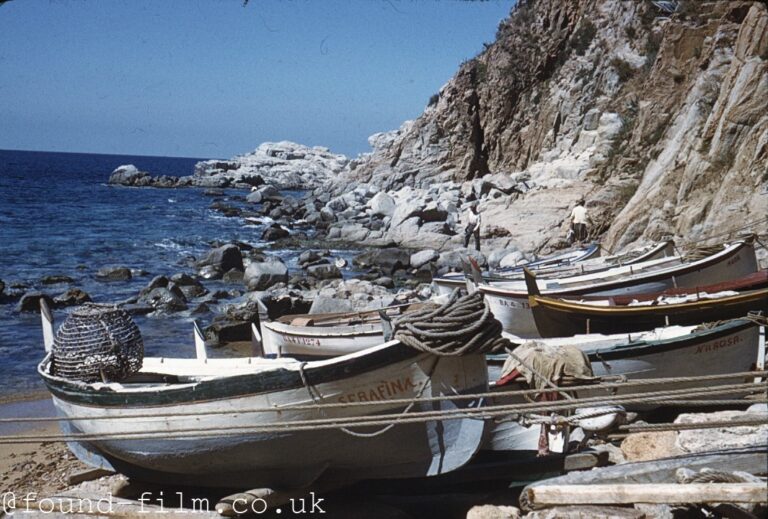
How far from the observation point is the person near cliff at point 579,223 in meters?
21.8

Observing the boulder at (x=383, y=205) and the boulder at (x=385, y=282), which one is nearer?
the boulder at (x=385, y=282)

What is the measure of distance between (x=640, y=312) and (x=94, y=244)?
1160 inches

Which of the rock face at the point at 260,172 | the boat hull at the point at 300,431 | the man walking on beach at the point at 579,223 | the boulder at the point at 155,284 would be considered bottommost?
the boat hull at the point at 300,431

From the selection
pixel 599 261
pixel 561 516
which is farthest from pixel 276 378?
pixel 599 261

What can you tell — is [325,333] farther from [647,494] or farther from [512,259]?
[512,259]

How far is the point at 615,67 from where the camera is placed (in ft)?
120

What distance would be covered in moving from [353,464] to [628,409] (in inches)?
147

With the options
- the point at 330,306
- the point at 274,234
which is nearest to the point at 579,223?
the point at 330,306

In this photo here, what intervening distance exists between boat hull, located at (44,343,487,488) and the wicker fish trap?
0.61 metres

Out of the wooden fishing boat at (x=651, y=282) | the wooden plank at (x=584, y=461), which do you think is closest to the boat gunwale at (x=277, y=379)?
the wooden plank at (x=584, y=461)

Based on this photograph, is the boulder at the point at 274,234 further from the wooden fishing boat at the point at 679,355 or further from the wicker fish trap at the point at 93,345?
the wicker fish trap at the point at 93,345

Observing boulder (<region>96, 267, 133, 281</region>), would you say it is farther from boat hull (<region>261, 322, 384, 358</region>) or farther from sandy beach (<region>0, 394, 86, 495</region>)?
sandy beach (<region>0, 394, 86, 495</region>)

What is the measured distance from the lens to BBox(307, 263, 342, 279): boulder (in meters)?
23.9

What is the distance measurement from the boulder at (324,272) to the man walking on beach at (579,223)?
7968 millimetres
